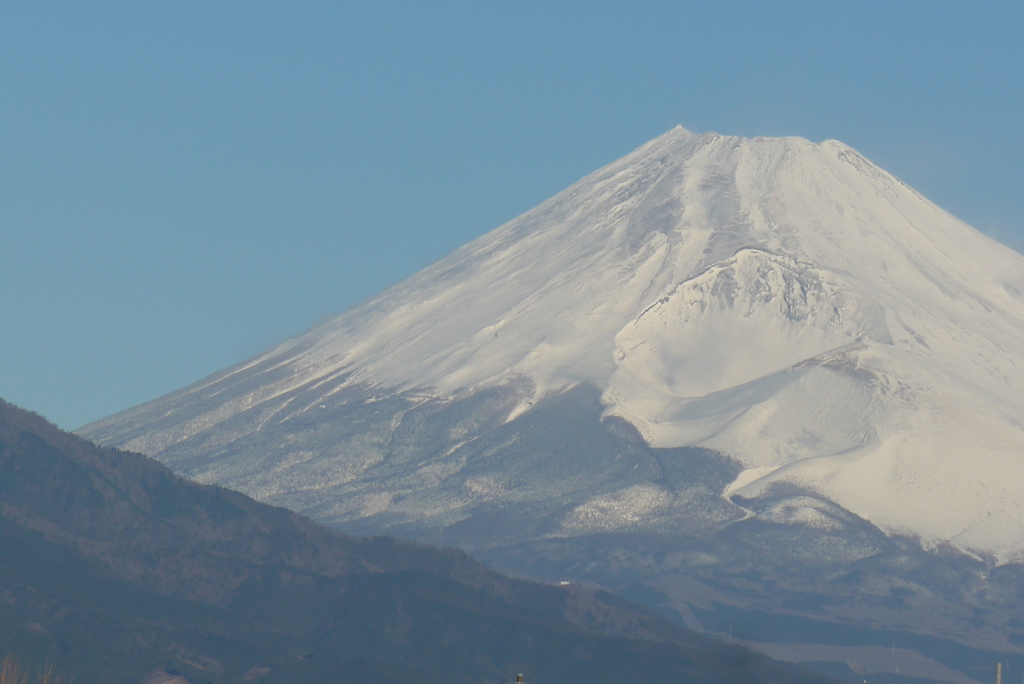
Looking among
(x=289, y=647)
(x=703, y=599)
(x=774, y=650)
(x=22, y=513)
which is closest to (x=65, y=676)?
(x=289, y=647)

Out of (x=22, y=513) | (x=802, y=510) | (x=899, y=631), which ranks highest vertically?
(x=22, y=513)

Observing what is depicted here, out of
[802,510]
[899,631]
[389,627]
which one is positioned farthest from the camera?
[802,510]

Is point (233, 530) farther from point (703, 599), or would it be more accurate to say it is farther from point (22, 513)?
point (703, 599)

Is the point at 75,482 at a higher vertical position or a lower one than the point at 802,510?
higher

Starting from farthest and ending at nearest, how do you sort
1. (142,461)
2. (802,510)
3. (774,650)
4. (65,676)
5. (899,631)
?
1. (802,510)
2. (899,631)
3. (774,650)
4. (142,461)
5. (65,676)

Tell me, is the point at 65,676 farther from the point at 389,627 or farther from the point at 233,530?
the point at 233,530

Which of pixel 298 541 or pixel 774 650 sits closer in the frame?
pixel 298 541
